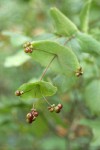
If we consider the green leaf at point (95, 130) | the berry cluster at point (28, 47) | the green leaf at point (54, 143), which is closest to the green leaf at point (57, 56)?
the berry cluster at point (28, 47)

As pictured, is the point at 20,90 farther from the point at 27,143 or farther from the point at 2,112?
the point at 27,143

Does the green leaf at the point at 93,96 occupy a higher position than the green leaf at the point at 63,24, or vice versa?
the green leaf at the point at 63,24

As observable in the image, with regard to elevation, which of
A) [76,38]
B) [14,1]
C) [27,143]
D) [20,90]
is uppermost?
[14,1]

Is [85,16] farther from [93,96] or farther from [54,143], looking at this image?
[54,143]

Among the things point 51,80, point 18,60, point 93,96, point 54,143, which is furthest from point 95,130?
point 54,143

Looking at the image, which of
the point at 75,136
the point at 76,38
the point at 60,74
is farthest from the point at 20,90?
the point at 75,136

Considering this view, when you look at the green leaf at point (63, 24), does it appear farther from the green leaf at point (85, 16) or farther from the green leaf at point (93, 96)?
the green leaf at point (93, 96)
